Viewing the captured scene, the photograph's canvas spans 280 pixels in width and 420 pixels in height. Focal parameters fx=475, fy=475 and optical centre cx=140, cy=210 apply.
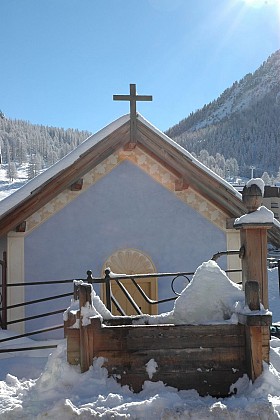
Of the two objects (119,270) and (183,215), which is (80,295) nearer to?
(119,270)

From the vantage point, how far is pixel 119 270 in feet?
31.3

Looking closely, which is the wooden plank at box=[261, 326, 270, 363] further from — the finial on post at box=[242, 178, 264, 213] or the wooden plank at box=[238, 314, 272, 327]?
the finial on post at box=[242, 178, 264, 213]

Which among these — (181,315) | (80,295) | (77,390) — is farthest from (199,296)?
(77,390)

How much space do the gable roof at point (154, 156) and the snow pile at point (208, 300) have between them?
504 cm

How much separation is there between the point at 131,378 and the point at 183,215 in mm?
6423

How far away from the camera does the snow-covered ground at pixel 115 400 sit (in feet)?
11.1

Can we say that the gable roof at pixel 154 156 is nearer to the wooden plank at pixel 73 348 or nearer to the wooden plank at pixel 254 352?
the wooden plank at pixel 73 348

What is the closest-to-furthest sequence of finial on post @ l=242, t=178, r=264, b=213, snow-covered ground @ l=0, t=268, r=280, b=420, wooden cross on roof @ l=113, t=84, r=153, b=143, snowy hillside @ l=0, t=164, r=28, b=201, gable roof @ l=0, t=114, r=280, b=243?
snow-covered ground @ l=0, t=268, r=280, b=420 < finial on post @ l=242, t=178, r=264, b=213 < gable roof @ l=0, t=114, r=280, b=243 < wooden cross on roof @ l=113, t=84, r=153, b=143 < snowy hillside @ l=0, t=164, r=28, b=201

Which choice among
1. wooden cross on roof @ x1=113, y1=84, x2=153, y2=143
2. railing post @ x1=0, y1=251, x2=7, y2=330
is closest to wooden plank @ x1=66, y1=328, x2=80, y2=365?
railing post @ x1=0, y1=251, x2=7, y2=330

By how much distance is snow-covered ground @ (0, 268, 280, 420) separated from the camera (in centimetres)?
339

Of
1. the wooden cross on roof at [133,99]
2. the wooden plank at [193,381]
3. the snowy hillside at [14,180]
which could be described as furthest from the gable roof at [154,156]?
the snowy hillside at [14,180]

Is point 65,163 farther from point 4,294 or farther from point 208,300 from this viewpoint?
point 208,300

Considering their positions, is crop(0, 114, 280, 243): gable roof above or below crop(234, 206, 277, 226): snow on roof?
above

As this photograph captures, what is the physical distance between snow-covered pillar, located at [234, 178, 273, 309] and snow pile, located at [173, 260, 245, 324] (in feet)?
1.47
